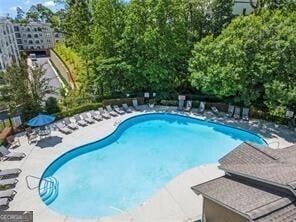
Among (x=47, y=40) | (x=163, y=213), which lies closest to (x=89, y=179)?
(x=163, y=213)

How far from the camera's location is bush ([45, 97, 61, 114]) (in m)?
23.4

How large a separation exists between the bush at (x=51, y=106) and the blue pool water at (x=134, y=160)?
225 inches

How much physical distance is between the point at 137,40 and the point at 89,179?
515 inches

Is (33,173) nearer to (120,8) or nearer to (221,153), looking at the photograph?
(221,153)

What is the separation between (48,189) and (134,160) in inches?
224

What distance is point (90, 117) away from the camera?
76.1ft

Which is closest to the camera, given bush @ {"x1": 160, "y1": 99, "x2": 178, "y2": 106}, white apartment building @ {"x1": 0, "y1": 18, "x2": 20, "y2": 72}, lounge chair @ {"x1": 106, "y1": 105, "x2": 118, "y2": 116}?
lounge chair @ {"x1": 106, "y1": 105, "x2": 118, "y2": 116}

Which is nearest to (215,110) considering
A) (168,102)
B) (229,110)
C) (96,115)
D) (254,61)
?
(229,110)

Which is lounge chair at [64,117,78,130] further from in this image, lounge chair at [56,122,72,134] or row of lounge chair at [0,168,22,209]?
row of lounge chair at [0,168,22,209]

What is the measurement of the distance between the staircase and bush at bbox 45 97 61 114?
8.43 m

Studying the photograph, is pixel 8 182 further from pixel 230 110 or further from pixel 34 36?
pixel 34 36

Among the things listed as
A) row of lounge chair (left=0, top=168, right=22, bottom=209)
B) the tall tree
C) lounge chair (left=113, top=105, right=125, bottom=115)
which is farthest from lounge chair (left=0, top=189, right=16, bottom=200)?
the tall tree

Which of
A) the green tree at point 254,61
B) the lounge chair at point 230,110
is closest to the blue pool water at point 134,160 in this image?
the lounge chair at point 230,110

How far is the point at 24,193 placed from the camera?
564 inches
